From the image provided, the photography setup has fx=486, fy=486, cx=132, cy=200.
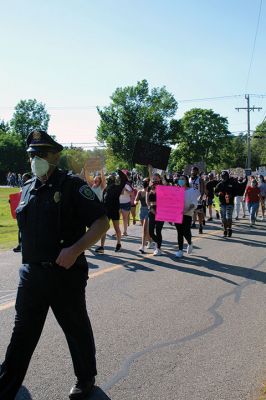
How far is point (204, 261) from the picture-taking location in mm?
9984

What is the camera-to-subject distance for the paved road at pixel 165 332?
4.02 m

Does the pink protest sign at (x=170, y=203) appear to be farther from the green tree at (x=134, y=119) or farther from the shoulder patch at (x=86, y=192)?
the green tree at (x=134, y=119)

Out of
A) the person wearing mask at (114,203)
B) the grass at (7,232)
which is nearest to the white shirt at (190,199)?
the person wearing mask at (114,203)

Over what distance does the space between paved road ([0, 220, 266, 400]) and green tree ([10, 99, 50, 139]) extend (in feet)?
308

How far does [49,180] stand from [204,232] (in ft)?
39.6

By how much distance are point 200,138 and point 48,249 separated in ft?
303

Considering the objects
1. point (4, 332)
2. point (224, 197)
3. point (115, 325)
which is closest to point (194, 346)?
point (115, 325)

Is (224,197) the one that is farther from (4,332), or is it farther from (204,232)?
(4,332)

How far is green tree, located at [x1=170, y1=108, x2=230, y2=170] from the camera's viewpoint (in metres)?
92.3

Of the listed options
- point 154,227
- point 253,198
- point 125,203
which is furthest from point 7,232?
point 253,198

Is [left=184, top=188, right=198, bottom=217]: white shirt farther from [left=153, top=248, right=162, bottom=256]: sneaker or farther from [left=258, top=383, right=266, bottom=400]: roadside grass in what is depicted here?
[left=258, top=383, right=266, bottom=400]: roadside grass

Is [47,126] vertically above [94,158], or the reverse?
[47,126]

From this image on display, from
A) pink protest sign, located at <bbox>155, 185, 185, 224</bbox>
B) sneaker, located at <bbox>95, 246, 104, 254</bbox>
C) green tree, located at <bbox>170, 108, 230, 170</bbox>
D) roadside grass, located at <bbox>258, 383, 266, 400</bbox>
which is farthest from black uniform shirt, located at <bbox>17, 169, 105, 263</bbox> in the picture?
green tree, located at <bbox>170, 108, 230, 170</bbox>

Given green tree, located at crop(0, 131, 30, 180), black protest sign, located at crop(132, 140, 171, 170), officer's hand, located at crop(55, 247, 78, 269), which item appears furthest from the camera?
green tree, located at crop(0, 131, 30, 180)
